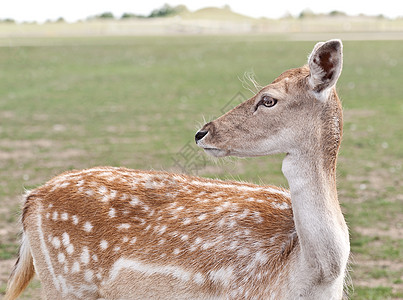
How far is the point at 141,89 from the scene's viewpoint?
1970 cm

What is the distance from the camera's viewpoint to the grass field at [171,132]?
6.81 meters

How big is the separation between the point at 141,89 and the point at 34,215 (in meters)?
15.9

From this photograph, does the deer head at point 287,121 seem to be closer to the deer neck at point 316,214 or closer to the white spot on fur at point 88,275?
the deer neck at point 316,214

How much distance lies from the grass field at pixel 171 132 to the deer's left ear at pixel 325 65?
0.78 metres

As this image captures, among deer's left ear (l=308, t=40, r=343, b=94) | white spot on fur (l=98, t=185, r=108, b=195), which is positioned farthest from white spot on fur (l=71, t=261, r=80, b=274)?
deer's left ear (l=308, t=40, r=343, b=94)

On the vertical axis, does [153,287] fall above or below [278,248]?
below

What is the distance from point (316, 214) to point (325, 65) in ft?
2.71

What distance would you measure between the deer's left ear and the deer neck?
388 mm

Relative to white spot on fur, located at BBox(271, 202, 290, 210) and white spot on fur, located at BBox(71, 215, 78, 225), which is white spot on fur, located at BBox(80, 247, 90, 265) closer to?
white spot on fur, located at BBox(71, 215, 78, 225)

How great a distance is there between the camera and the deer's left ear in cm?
312

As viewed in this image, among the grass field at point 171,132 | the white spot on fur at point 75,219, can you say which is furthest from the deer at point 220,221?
the grass field at point 171,132

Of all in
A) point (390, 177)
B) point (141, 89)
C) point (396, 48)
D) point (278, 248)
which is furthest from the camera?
point (396, 48)

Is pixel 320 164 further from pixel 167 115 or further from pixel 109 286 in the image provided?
pixel 167 115

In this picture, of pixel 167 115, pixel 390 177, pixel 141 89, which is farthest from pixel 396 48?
pixel 390 177
